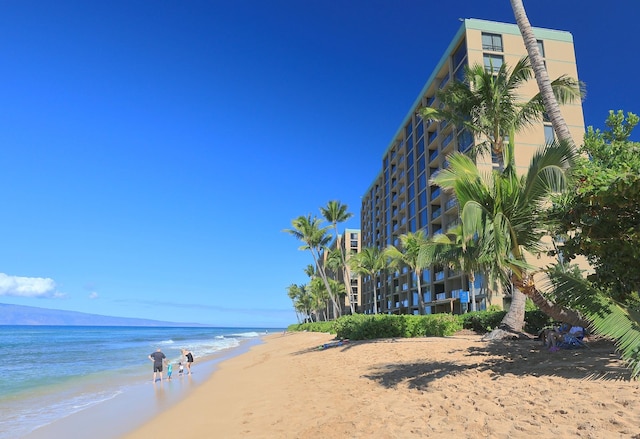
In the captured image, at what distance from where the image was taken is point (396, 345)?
1547 centimetres

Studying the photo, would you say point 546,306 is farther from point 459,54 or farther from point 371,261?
point 371,261

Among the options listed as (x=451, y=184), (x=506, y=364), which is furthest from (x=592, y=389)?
(x=451, y=184)

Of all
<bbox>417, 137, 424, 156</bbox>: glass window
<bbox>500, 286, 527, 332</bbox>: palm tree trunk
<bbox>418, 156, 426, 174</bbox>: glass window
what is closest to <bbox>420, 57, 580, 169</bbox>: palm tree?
<bbox>500, 286, 527, 332</bbox>: palm tree trunk

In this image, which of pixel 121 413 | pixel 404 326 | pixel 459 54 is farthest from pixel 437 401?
pixel 459 54

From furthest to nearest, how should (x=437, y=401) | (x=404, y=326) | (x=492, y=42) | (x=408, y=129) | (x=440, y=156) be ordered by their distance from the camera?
(x=408, y=129) → (x=440, y=156) → (x=492, y=42) → (x=404, y=326) → (x=437, y=401)

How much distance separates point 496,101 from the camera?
52.6 ft

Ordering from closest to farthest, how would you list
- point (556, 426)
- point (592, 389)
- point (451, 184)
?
point (556, 426)
point (592, 389)
point (451, 184)

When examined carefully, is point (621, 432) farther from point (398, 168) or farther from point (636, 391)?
point (398, 168)

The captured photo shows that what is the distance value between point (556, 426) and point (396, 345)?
10.8m

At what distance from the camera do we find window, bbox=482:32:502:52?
3459cm

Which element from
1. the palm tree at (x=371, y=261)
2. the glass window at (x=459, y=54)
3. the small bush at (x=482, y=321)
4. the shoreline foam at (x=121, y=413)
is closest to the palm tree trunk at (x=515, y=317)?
the small bush at (x=482, y=321)

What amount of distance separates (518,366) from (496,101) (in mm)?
11124

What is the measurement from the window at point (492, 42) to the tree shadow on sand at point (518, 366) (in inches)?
1205

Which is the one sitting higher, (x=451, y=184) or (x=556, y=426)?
(x=451, y=184)
